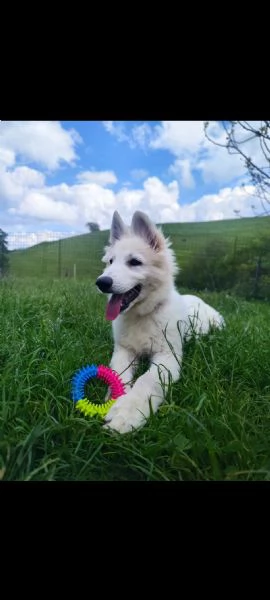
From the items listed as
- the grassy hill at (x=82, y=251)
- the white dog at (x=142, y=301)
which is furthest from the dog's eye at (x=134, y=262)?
the grassy hill at (x=82, y=251)

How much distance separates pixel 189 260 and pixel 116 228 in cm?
71

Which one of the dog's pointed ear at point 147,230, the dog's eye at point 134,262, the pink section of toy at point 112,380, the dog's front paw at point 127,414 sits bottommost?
the dog's front paw at point 127,414

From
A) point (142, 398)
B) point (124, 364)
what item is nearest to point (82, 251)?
point (124, 364)

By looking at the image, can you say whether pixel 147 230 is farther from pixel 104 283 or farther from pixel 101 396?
A: pixel 101 396

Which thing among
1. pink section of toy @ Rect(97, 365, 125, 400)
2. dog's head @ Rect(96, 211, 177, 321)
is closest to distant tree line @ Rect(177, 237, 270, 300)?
dog's head @ Rect(96, 211, 177, 321)

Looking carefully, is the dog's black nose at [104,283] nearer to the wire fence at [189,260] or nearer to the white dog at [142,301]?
the white dog at [142,301]

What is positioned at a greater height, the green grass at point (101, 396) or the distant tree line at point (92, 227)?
the distant tree line at point (92, 227)

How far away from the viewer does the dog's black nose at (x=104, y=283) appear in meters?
1.64

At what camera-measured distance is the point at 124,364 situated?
6.06 ft

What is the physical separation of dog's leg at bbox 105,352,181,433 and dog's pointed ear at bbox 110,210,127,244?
2.35 ft

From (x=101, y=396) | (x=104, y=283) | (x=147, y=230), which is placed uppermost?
(x=147, y=230)
